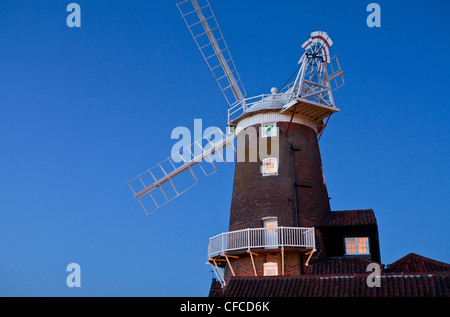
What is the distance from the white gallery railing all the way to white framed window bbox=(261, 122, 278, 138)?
19.7 feet

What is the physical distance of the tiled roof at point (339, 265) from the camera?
2477 cm

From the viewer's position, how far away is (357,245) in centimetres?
2700

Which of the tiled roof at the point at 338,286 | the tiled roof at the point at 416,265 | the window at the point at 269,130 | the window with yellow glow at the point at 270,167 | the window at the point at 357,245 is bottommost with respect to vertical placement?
the tiled roof at the point at 338,286

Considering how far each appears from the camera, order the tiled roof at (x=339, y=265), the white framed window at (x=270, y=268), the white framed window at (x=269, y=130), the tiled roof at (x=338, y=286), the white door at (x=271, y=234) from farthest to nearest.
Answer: the white framed window at (x=269, y=130) → the white framed window at (x=270, y=268) → the white door at (x=271, y=234) → the tiled roof at (x=339, y=265) → the tiled roof at (x=338, y=286)

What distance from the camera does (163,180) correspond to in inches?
1312

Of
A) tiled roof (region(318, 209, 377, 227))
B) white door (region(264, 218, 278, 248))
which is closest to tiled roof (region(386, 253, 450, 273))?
tiled roof (region(318, 209, 377, 227))

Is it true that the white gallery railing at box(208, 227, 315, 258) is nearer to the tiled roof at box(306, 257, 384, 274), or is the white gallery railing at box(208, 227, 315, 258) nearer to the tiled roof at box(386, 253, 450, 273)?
the tiled roof at box(306, 257, 384, 274)

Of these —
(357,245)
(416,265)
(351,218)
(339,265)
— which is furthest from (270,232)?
(416,265)

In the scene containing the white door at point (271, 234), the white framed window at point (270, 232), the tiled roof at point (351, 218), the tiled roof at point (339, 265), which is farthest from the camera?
the tiled roof at point (351, 218)

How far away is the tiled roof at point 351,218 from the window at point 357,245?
929 millimetres

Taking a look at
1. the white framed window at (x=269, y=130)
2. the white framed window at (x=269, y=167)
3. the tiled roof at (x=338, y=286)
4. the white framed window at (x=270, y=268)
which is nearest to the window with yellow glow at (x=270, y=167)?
the white framed window at (x=269, y=167)

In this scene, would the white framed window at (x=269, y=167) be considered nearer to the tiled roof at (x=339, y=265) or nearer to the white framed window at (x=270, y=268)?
the white framed window at (x=270, y=268)
